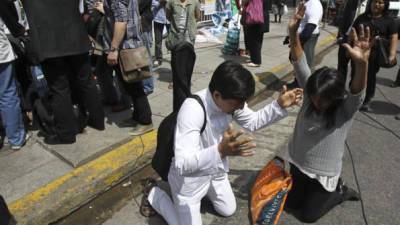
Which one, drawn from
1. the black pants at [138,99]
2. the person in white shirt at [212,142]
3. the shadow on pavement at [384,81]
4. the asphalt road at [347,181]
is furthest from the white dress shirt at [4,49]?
the shadow on pavement at [384,81]

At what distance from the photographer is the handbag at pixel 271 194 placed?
200 centimetres

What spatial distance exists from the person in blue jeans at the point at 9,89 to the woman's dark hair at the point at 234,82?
2.27 meters

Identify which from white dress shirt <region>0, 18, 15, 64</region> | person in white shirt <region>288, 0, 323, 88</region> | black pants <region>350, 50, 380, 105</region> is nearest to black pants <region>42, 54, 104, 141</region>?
white dress shirt <region>0, 18, 15, 64</region>

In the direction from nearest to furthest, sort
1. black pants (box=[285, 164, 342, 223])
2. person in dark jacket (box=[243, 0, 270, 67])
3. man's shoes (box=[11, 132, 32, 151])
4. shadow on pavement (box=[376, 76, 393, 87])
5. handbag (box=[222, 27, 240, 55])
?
black pants (box=[285, 164, 342, 223]) → man's shoes (box=[11, 132, 32, 151]) → shadow on pavement (box=[376, 76, 393, 87]) → person in dark jacket (box=[243, 0, 270, 67]) → handbag (box=[222, 27, 240, 55])

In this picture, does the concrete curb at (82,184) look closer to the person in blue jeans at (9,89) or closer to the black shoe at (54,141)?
the black shoe at (54,141)

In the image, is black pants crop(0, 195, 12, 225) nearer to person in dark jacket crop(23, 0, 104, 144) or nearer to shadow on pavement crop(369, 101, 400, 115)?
person in dark jacket crop(23, 0, 104, 144)

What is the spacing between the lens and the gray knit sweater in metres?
2.06

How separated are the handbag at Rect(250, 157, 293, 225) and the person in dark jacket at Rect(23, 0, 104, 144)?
204cm

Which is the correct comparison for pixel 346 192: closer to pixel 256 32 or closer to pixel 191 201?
pixel 191 201

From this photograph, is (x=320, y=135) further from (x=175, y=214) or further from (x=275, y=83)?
(x=275, y=83)

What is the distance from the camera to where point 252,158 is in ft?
9.92

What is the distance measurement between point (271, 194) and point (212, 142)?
621mm

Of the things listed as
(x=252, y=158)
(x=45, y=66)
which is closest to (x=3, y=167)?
(x=45, y=66)

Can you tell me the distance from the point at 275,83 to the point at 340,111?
10.8 feet
